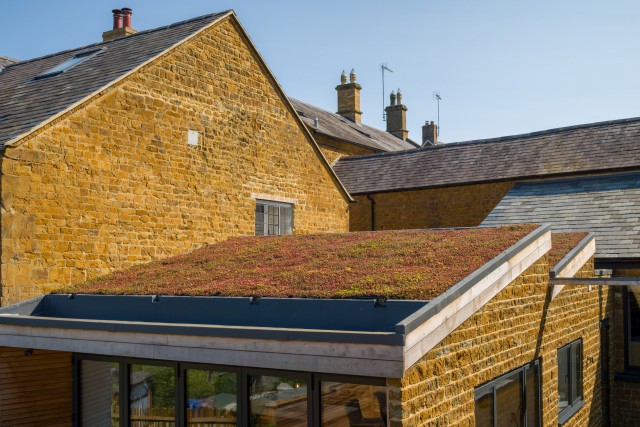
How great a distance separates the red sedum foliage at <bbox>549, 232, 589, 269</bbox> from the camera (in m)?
10.4

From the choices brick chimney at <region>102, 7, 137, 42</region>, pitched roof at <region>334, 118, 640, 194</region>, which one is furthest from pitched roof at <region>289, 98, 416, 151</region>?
brick chimney at <region>102, 7, 137, 42</region>

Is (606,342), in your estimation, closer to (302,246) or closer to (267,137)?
(302,246)

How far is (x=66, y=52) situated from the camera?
16594 mm

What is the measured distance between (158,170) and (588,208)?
10419 mm

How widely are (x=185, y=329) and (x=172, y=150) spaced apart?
6615mm

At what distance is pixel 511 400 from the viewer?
327 inches

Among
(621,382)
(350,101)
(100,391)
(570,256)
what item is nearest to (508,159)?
(621,382)

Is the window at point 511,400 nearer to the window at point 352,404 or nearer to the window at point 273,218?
the window at point 352,404

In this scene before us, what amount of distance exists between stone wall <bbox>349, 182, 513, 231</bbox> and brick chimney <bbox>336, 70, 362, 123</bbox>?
50.7ft

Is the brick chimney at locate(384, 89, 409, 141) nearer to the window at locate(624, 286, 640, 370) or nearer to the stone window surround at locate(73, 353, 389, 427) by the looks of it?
the window at locate(624, 286, 640, 370)

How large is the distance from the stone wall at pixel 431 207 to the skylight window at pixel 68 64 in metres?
10.4

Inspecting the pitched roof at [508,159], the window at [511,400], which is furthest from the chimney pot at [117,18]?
the window at [511,400]

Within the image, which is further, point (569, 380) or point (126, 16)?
point (126, 16)

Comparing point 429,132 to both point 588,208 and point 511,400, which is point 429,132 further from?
point 511,400
